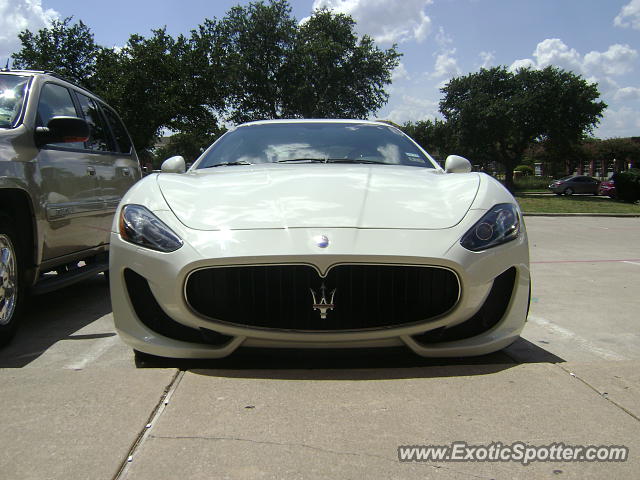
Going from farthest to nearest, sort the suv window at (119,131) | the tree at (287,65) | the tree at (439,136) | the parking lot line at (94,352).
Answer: the tree at (439,136)
the tree at (287,65)
the suv window at (119,131)
the parking lot line at (94,352)

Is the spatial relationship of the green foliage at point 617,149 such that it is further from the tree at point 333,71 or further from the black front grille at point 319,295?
the black front grille at point 319,295

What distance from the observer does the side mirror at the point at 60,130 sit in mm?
3760

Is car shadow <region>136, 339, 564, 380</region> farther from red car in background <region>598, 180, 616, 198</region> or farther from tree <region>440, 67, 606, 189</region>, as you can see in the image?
tree <region>440, 67, 606, 189</region>

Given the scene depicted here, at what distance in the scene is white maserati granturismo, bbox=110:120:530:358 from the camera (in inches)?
95.7

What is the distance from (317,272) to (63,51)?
3752cm

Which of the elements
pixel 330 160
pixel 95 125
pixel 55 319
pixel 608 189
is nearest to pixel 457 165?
pixel 330 160

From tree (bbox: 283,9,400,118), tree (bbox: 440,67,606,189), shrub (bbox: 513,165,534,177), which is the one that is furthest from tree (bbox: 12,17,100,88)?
shrub (bbox: 513,165,534,177)

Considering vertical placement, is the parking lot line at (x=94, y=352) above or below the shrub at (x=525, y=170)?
Answer: above

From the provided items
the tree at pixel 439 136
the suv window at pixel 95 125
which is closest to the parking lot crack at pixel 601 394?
the suv window at pixel 95 125

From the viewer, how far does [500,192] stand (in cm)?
292

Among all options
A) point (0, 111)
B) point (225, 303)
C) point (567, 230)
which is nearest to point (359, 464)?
point (225, 303)

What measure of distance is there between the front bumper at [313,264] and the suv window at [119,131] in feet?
11.1

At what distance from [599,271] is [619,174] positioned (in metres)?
26.0

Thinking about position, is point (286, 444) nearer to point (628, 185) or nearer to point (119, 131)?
point (119, 131)
